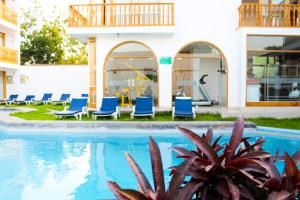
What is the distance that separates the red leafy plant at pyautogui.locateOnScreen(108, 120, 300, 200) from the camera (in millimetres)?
1667

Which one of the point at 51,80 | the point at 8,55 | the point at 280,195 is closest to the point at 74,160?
the point at 280,195

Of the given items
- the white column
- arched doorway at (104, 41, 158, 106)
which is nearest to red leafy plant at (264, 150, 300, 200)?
the white column

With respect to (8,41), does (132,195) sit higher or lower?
lower

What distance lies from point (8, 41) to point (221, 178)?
1046 inches

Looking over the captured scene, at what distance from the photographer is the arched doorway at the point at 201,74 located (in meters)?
14.8

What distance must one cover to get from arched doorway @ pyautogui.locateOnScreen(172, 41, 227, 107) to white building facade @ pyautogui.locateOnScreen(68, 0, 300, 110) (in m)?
0.05

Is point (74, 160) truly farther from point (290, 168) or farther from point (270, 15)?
point (270, 15)

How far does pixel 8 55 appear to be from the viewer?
23203mm

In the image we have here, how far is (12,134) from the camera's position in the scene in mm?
10375

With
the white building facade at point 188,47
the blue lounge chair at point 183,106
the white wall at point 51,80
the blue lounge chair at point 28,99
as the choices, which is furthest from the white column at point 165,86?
the blue lounge chair at point 28,99

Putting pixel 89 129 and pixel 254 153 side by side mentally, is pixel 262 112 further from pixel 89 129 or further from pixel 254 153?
pixel 254 153

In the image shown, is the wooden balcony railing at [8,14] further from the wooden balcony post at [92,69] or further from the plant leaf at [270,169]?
the plant leaf at [270,169]

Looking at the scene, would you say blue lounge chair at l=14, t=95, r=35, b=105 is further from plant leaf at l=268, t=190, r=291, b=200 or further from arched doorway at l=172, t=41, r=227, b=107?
plant leaf at l=268, t=190, r=291, b=200

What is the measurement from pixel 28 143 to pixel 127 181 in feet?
15.8
